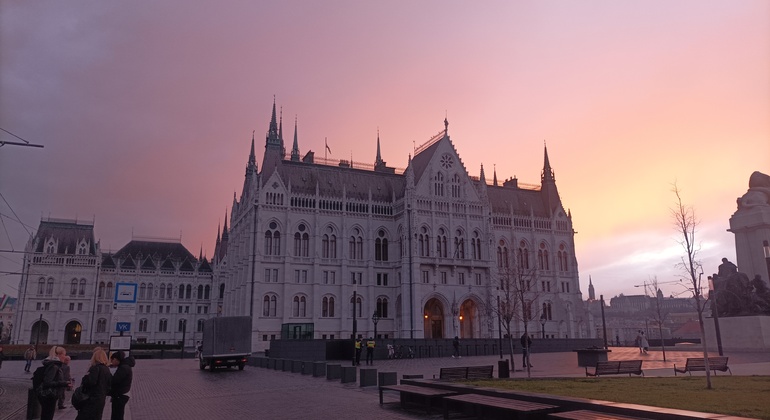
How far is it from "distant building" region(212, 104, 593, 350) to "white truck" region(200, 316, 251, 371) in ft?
92.8

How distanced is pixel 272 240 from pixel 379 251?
49.4 ft

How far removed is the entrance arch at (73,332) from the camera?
98188mm

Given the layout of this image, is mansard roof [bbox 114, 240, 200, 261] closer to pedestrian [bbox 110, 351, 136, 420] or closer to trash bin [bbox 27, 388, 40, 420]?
trash bin [bbox 27, 388, 40, 420]

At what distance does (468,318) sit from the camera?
78688 millimetres

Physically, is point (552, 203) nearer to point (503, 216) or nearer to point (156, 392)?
point (503, 216)

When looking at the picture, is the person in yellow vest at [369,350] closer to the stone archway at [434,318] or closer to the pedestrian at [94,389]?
the pedestrian at [94,389]

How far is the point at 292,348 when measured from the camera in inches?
1855

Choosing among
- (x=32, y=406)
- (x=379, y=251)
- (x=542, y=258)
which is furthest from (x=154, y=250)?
(x=32, y=406)

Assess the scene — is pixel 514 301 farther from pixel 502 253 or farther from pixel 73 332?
pixel 73 332

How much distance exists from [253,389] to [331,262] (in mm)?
49104

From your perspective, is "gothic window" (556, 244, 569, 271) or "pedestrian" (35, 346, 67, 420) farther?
"gothic window" (556, 244, 569, 271)

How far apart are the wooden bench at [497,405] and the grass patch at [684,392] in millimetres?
2446

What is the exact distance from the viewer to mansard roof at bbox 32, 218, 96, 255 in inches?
3900

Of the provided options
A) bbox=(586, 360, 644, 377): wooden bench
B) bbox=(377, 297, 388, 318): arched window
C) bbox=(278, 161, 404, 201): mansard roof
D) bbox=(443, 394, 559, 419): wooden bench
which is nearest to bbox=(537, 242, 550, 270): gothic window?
bbox=(278, 161, 404, 201): mansard roof
